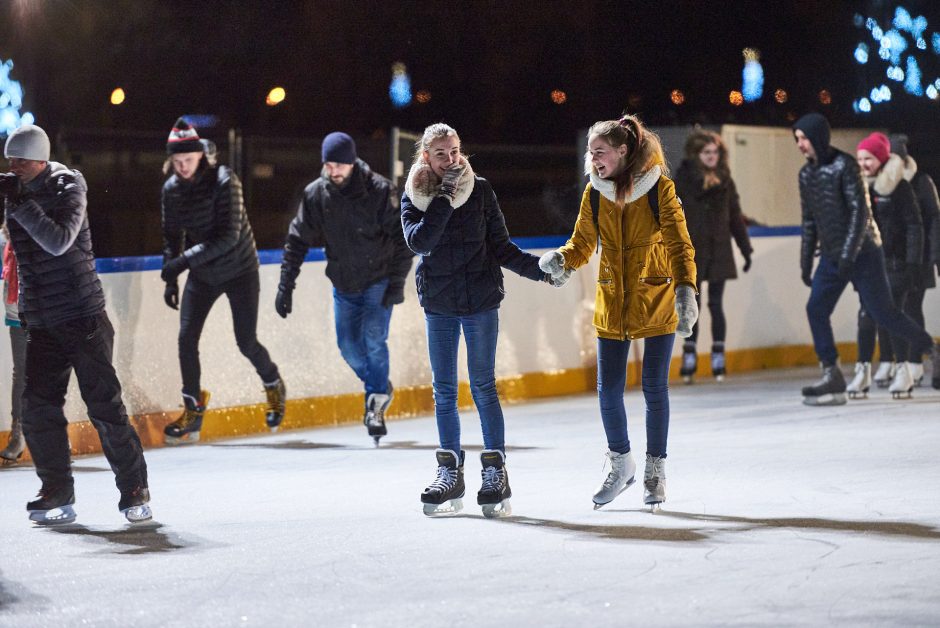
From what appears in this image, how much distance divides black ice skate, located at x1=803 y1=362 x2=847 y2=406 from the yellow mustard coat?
460 centimetres

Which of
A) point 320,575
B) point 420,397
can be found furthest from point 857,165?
point 320,575

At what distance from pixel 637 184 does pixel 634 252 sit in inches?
10.9

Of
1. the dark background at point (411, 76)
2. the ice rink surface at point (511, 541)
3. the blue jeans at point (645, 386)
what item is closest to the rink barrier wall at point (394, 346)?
the ice rink surface at point (511, 541)

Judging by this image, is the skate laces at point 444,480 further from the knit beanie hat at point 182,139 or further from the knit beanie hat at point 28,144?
the knit beanie hat at point 182,139

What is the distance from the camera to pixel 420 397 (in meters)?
11.3

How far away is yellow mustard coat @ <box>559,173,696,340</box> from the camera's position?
20.7ft

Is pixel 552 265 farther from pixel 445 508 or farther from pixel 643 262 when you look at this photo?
pixel 445 508

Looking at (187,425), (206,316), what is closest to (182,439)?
(187,425)

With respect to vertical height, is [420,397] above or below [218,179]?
below

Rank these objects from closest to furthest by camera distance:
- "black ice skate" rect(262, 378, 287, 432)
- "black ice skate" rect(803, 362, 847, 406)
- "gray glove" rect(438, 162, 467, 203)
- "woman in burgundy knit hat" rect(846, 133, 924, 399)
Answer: "gray glove" rect(438, 162, 467, 203) < "black ice skate" rect(262, 378, 287, 432) < "black ice skate" rect(803, 362, 847, 406) < "woman in burgundy knit hat" rect(846, 133, 924, 399)

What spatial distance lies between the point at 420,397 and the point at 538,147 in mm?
28911

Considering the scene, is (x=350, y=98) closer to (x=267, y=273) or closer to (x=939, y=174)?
(x=939, y=174)

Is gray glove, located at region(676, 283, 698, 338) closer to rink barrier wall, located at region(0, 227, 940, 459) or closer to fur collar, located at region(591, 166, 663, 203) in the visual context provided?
fur collar, located at region(591, 166, 663, 203)

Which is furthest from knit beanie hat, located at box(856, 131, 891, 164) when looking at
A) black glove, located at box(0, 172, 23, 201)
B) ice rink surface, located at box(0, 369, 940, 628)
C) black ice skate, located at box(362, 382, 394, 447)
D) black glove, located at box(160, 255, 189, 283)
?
black glove, located at box(0, 172, 23, 201)
